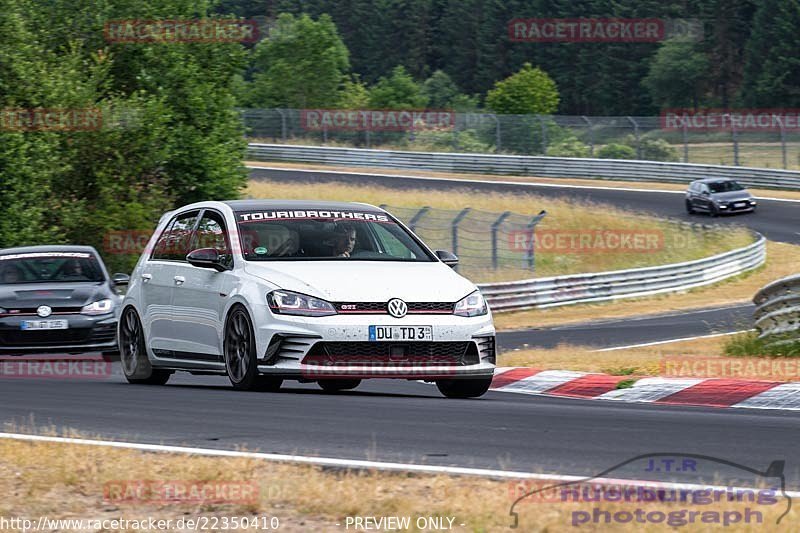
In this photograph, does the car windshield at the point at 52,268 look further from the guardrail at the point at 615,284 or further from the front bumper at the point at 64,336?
the guardrail at the point at 615,284

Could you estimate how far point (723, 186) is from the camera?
46.9m

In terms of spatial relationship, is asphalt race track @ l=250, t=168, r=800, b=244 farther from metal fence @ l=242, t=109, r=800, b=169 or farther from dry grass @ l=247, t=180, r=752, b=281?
metal fence @ l=242, t=109, r=800, b=169

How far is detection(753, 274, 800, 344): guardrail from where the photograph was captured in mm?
14680

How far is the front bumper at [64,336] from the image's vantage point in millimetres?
15180

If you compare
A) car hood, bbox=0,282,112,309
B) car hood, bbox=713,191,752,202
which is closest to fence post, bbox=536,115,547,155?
car hood, bbox=713,191,752,202

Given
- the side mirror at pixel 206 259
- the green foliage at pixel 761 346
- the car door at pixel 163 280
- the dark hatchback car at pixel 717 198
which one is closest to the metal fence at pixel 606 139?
the dark hatchback car at pixel 717 198

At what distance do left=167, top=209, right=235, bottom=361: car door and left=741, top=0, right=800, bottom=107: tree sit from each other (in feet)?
286

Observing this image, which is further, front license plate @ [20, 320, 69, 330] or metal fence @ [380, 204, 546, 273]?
metal fence @ [380, 204, 546, 273]

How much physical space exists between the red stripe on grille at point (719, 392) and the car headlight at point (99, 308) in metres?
7.46

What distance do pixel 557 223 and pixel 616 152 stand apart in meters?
19.6

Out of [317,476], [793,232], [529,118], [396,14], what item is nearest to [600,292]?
[793,232]

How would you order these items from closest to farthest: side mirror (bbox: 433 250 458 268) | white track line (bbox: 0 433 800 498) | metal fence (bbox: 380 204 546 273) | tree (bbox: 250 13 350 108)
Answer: white track line (bbox: 0 433 800 498) < side mirror (bbox: 433 250 458 268) < metal fence (bbox: 380 204 546 273) < tree (bbox: 250 13 350 108)

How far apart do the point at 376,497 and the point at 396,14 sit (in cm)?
12290

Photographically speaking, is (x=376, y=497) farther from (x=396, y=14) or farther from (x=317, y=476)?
(x=396, y=14)
